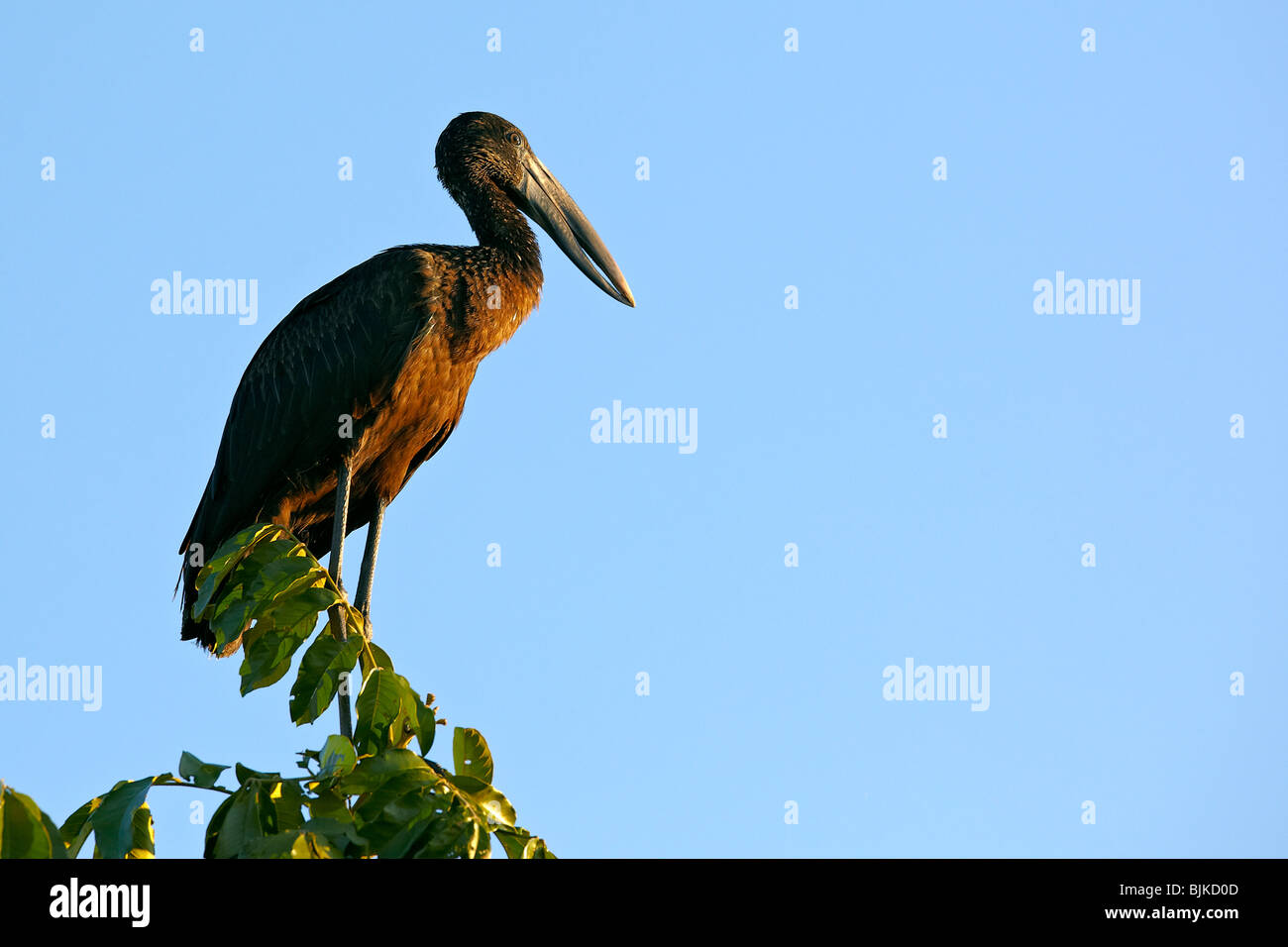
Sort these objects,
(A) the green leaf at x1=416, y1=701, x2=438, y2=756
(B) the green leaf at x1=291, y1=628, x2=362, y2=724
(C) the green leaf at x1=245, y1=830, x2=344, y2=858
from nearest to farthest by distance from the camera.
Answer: (C) the green leaf at x1=245, y1=830, x2=344, y2=858
(A) the green leaf at x1=416, y1=701, x2=438, y2=756
(B) the green leaf at x1=291, y1=628, x2=362, y2=724

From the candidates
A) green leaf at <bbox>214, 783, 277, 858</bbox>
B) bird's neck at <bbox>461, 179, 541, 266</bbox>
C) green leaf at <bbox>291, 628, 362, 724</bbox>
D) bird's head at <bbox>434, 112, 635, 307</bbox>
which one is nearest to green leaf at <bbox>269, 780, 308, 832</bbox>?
green leaf at <bbox>214, 783, 277, 858</bbox>

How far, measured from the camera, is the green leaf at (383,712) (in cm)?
415

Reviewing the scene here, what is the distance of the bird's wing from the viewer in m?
7.70

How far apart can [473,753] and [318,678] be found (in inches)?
25.0

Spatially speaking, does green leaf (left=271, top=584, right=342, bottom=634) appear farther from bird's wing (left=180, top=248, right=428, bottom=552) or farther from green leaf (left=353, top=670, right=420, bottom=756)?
bird's wing (left=180, top=248, right=428, bottom=552)

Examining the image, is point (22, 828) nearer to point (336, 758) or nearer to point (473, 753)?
point (336, 758)

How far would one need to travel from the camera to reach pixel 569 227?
8977mm

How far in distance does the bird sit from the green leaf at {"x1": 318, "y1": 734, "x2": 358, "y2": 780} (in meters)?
3.73

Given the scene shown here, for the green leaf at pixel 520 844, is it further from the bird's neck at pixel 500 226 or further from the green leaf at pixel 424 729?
the bird's neck at pixel 500 226

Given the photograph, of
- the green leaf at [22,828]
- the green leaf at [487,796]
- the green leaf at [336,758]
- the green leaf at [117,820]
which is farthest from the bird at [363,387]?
the green leaf at [22,828]
